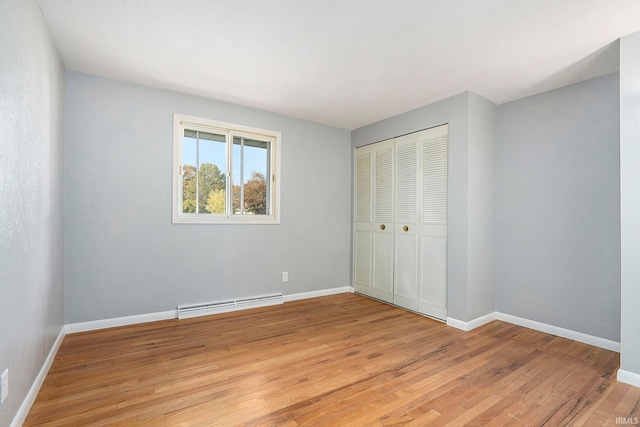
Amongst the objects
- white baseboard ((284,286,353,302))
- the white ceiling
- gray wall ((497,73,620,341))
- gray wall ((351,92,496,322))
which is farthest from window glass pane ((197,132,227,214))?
gray wall ((497,73,620,341))

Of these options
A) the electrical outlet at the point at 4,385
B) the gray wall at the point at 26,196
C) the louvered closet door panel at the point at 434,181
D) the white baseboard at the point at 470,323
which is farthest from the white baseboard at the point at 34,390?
the louvered closet door panel at the point at 434,181

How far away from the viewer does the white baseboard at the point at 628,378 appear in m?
2.18

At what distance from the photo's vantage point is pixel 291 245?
434 centimetres

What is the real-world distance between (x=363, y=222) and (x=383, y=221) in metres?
0.42

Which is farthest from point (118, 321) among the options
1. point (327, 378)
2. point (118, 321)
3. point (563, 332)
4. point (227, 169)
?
point (563, 332)

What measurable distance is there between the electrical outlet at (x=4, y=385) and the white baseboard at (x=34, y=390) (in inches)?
9.3

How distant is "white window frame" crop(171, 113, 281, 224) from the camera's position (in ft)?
11.5

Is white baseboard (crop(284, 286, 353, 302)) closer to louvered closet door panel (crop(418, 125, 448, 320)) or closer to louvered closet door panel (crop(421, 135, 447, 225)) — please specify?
louvered closet door panel (crop(418, 125, 448, 320))

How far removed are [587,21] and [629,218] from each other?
4.58ft

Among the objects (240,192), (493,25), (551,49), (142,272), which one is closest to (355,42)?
(493,25)

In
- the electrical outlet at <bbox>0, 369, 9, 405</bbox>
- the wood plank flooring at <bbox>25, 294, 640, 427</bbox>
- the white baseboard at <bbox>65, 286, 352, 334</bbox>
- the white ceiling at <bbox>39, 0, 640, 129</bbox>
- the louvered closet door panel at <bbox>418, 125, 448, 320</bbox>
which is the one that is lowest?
the wood plank flooring at <bbox>25, 294, 640, 427</bbox>

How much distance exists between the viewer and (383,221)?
438 cm

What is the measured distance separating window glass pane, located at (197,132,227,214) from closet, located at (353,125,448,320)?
205 cm

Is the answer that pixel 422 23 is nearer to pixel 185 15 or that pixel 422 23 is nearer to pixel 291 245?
pixel 185 15
